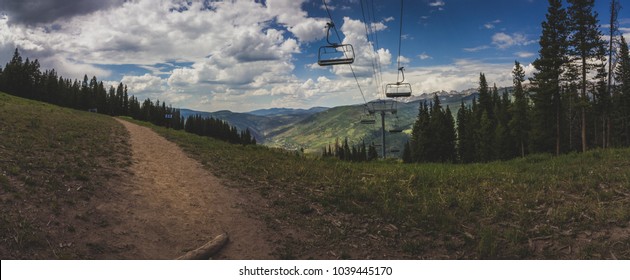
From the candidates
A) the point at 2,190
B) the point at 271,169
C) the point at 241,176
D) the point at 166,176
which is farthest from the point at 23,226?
the point at 271,169

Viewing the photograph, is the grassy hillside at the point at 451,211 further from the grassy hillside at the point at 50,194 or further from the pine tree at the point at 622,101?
the pine tree at the point at 622,101

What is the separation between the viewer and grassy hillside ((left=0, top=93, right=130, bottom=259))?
7613 millimetres

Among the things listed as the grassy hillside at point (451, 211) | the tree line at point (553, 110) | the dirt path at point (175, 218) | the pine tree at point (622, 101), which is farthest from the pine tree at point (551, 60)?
the dirt path at point (175, 218)

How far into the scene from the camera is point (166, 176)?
50.2ft

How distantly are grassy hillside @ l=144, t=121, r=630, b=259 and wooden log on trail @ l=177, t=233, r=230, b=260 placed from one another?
1.53m

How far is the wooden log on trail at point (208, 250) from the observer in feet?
25.7

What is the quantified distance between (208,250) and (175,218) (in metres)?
2.64

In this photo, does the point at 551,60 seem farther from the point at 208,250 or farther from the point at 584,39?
the point at 208,250

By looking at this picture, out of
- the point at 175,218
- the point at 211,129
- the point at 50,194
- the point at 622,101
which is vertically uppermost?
the point at 622,101

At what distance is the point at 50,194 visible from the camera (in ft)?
33.8

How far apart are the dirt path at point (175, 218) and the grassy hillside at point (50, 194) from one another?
2.10 ft

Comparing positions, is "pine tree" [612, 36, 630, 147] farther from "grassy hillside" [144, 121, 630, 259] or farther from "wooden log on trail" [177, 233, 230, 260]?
"wooden log on trail" [177, 233, 230, 260]

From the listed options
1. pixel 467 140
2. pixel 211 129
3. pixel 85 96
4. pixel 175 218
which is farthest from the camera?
pixel 211 129

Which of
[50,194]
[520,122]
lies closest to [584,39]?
[520,122]
